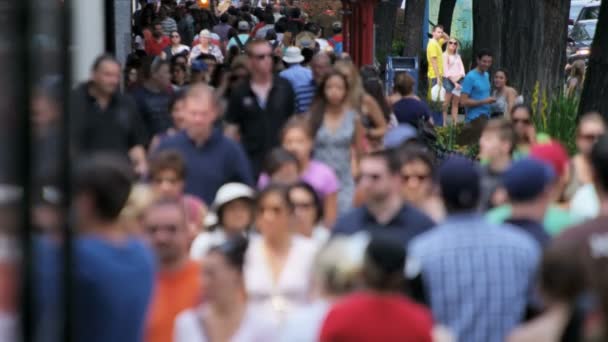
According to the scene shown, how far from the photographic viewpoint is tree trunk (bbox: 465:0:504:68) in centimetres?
2981

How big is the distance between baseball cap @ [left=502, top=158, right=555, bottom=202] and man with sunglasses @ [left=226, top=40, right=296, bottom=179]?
5437 mm

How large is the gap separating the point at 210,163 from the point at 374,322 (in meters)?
5.19

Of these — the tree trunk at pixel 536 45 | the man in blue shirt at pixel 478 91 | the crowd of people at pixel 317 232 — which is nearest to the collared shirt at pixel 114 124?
the crowd of people at pixel 317 232

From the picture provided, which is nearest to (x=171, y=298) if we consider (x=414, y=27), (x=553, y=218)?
(x=553, y=218)

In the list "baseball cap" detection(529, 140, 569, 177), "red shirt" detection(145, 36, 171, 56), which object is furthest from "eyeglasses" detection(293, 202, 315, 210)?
"red shirt" detection(145, 36, 171, 56)

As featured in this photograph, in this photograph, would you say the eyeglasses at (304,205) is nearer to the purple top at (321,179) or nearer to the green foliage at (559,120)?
the purple top at (321,179)

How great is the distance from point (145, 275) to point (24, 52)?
1.48 meters

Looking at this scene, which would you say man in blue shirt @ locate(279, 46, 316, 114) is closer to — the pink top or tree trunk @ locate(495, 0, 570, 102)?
tree trunk @ locate(495, 0, 570, 102)

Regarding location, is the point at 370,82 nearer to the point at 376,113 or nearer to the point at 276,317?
the point at 376,113

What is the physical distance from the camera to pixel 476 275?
21.9ft

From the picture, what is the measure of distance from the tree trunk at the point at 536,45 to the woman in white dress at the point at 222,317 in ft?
54.1

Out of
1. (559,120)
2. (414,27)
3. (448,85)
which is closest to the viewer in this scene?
(559,120)

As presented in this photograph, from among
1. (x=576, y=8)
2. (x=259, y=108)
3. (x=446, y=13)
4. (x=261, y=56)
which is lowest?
(x=576, y=8)

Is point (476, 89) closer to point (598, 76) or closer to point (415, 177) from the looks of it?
point (598, 76)
